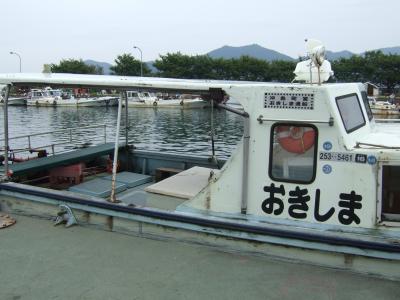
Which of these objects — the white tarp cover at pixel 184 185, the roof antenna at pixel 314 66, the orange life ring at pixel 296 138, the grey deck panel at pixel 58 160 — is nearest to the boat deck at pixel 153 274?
the white tarp cover at pixel 184 185

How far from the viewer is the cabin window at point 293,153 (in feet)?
15.2

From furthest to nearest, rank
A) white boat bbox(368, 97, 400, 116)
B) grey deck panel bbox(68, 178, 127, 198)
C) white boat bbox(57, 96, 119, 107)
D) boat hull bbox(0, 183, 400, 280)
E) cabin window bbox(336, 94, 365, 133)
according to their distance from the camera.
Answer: white boat bbox(57, 96, 119, 107) → white boat bbox(368, 97, 400, 116) → grey deck panel bbox(68, 178, 127, 198) → cabin window bbox(336, 94, 365, 133) → boat hull bbox(0, 183, 400, 280)

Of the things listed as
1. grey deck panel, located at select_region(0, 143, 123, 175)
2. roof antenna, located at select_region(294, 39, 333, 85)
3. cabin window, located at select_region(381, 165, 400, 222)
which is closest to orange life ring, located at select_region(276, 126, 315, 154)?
roof antenna, located at select_region(294, 39, 333, 85)

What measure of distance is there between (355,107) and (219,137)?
22077mm

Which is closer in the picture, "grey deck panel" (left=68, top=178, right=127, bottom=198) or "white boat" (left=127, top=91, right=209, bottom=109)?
"grey deck panel" (left=68, top=178, right=127, bottom=198)

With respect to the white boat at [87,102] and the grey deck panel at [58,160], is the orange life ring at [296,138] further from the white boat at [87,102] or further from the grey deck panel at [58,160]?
the white boat at [87,102]

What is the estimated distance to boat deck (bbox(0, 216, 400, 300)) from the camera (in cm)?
438

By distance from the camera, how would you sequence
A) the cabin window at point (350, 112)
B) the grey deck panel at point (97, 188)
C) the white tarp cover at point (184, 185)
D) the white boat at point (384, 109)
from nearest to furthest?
the cabin window at point (350, 112) → the white tarp cover at point (184, 185) → the grey deck panel at point (97, 188) → the white boat at point (384, 109)

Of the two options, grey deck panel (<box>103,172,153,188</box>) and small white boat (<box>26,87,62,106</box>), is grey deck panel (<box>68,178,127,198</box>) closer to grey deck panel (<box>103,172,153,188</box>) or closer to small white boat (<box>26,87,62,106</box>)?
grey deck panel (<box>103,172,153,188</box>)

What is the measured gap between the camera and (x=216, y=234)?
5.10 meters

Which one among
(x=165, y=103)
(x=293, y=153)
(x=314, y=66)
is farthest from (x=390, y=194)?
(x=165, y=103)

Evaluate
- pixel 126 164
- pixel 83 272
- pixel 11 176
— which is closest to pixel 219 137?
pixel 126 164

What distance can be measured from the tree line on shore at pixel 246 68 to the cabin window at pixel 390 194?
62615 millimetres

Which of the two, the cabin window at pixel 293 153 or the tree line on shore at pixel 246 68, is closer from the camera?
the cabin window at pixel 293 153
